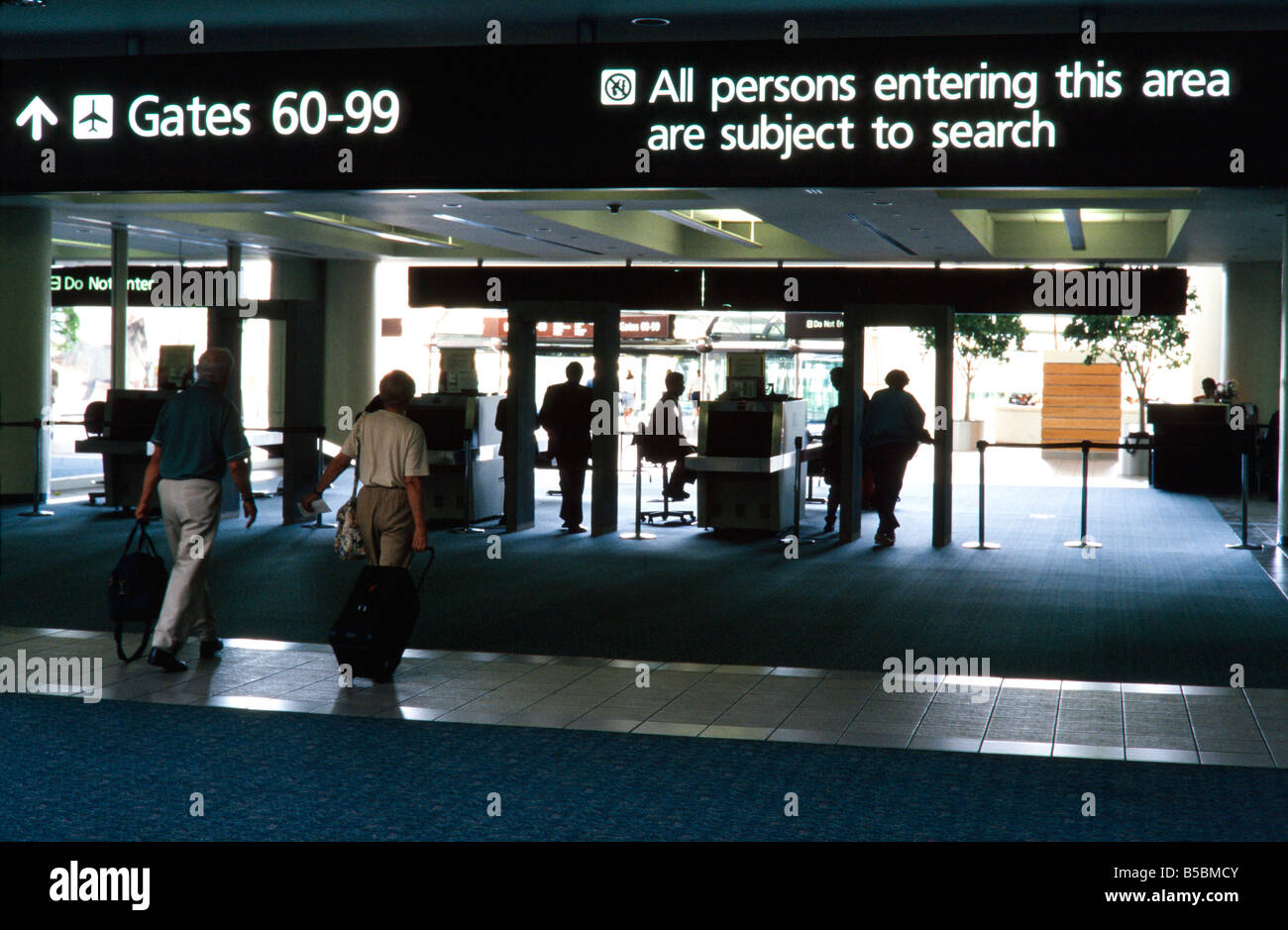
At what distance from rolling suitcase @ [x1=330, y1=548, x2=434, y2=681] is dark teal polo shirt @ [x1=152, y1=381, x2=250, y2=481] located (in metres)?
0.98

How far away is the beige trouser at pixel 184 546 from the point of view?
6832 mm

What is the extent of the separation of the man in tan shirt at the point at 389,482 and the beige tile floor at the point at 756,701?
0.67 metres

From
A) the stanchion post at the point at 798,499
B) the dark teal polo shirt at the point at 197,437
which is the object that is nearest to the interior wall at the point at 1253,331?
the stanchion post at the point at 798,499

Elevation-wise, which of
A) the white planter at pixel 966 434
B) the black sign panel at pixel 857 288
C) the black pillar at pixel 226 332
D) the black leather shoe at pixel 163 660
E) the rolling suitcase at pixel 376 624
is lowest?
the black leather shoe at pixel 163 660

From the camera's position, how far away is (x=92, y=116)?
5.97 metres

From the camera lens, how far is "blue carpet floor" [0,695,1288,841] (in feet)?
14.4

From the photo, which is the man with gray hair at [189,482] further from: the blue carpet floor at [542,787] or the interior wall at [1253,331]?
the interior wall at [1253,331]

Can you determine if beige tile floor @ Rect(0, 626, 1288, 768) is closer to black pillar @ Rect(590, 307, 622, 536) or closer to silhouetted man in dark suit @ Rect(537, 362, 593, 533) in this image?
black pillar @ Rect(590, 307, 622, 536)

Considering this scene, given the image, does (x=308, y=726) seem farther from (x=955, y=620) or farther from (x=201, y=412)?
(x=955, y=620)

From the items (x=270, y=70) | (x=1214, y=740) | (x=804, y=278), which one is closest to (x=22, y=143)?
(x=270, y=70)

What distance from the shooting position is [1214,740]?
5574mm

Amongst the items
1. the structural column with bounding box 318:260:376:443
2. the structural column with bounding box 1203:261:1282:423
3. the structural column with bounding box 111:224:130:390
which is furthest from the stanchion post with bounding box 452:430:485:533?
the structural column with bounding box 1203:261:1282:423

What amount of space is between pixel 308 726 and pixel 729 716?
1.81 m
